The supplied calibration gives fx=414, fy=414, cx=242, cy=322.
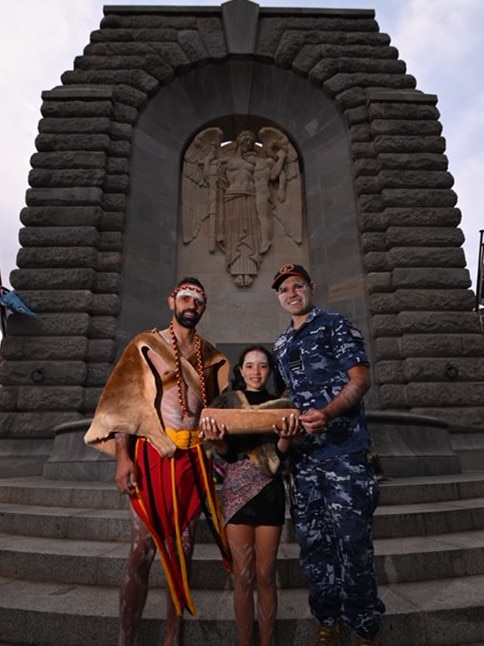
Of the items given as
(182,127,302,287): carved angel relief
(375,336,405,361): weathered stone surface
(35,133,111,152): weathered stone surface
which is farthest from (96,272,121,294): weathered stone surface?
(375,336,405,361): weathered stone surface

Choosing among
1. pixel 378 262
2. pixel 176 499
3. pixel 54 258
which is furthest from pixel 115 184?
pixel 176 499

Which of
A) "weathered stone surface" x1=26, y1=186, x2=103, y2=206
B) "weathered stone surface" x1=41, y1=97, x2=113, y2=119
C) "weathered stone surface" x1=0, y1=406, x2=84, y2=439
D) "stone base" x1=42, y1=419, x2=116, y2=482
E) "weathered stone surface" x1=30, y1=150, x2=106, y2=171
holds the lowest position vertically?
"stone base" x1=42, y1=419, x2=116, y2=482

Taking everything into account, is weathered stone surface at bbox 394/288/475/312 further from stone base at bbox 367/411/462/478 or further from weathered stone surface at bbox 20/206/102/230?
weathered stone surface at bbox 20/206/102/230

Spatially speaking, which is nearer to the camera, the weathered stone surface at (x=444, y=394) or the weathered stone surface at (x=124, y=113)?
the weathered stone surface at (x=444, y=394)

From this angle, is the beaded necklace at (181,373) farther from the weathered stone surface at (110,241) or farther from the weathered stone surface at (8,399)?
the weathered stone surface at (110,241)

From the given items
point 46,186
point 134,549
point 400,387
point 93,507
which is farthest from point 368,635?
point 46,186

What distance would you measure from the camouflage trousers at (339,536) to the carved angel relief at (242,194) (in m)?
8.03

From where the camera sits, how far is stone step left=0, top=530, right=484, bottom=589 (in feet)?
10.2

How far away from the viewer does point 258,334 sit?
32.3 ft

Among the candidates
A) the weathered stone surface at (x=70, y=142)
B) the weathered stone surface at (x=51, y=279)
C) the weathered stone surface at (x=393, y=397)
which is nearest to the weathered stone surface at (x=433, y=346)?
the weathered stone surface at (x=393, y=397)

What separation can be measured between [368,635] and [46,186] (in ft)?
31.2

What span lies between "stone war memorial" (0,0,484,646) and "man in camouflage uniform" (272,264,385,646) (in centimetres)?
178

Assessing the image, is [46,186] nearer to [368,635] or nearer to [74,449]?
[74,449]

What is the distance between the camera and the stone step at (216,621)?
2.56 m
